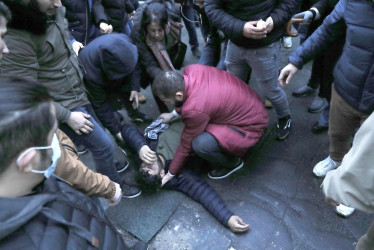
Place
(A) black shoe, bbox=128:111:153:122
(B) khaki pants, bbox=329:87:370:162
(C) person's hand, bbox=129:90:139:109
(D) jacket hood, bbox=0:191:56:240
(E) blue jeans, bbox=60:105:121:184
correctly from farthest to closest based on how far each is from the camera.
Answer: (A) black shoe, bbox=128:111:153:122 → (C) person's hand, bbox=129:90:139:109 → (E) blue jeans, bbox=60:105:121:184 → (B) khaki pants, bbox=329:87:370:162 → (D) jacket hood, bbox=0:191:56:240

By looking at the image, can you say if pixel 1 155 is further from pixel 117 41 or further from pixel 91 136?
pixel 117 41

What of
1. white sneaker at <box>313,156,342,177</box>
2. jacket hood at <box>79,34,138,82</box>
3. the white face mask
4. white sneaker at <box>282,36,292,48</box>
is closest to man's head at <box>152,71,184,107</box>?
jacket hood at <box>79,34,138,82</box>

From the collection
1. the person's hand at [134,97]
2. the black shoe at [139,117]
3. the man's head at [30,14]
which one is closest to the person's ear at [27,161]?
the man's head at [30,14]

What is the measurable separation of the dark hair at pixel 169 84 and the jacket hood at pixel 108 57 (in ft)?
0.96

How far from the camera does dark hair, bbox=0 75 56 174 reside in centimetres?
88

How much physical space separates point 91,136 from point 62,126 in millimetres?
195

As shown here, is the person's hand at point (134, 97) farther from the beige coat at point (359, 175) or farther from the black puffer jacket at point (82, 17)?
the beige coat at point (359, 175)

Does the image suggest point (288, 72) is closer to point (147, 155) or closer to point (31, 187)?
point (147, 155)

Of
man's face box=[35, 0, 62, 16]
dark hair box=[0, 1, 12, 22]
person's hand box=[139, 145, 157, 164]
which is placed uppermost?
dark hair box=[0, 1, 12, 22]

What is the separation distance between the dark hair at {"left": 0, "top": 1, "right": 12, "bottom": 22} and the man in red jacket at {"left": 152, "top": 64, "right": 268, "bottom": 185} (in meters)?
1.06

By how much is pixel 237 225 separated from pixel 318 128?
132cm

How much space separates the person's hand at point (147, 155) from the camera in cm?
248

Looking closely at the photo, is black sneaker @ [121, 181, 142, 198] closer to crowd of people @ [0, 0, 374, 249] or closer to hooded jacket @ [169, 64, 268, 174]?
crowd of people @ [0, 0, 374, 249]

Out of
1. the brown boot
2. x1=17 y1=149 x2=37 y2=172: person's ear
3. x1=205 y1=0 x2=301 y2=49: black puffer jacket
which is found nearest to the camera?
x1=17 y1=149 x2=37 y2=172: person's ear
